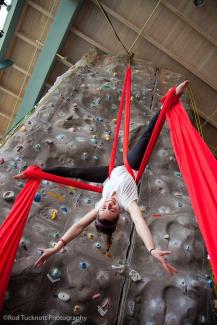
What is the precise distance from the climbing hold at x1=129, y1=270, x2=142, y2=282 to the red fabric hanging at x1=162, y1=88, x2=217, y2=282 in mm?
984

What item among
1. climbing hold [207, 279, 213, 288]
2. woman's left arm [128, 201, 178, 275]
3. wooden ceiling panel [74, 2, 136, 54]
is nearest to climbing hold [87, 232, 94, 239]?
woman's left arm [128, 201, 178, 275]

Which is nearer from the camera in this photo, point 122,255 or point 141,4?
point 122,255

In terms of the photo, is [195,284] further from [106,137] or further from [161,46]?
[161,46]

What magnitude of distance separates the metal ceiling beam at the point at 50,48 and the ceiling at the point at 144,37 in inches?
6.0

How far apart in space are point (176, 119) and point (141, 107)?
81.4 inches

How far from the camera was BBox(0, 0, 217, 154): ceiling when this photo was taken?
477 cm

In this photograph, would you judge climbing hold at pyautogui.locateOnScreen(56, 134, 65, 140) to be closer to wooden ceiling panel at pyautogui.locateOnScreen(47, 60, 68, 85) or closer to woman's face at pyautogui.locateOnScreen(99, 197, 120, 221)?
woman's face at pyautogui.locateOnScreen(99, 197, 120, 221)

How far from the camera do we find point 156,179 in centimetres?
336

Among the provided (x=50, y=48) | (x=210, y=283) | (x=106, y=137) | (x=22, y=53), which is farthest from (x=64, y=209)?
(x=22, y=53)

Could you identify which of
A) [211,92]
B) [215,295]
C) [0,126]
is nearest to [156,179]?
[215,295]

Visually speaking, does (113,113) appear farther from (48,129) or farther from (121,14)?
(121,14)

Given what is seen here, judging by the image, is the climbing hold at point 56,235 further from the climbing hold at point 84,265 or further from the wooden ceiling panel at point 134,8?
the wooden ceiling panel at point 134,8

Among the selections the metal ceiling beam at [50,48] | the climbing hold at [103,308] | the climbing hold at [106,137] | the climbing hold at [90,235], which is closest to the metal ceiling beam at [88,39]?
the metal ceiling beam at [50,48]

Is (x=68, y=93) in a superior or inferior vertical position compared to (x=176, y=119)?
inferior
